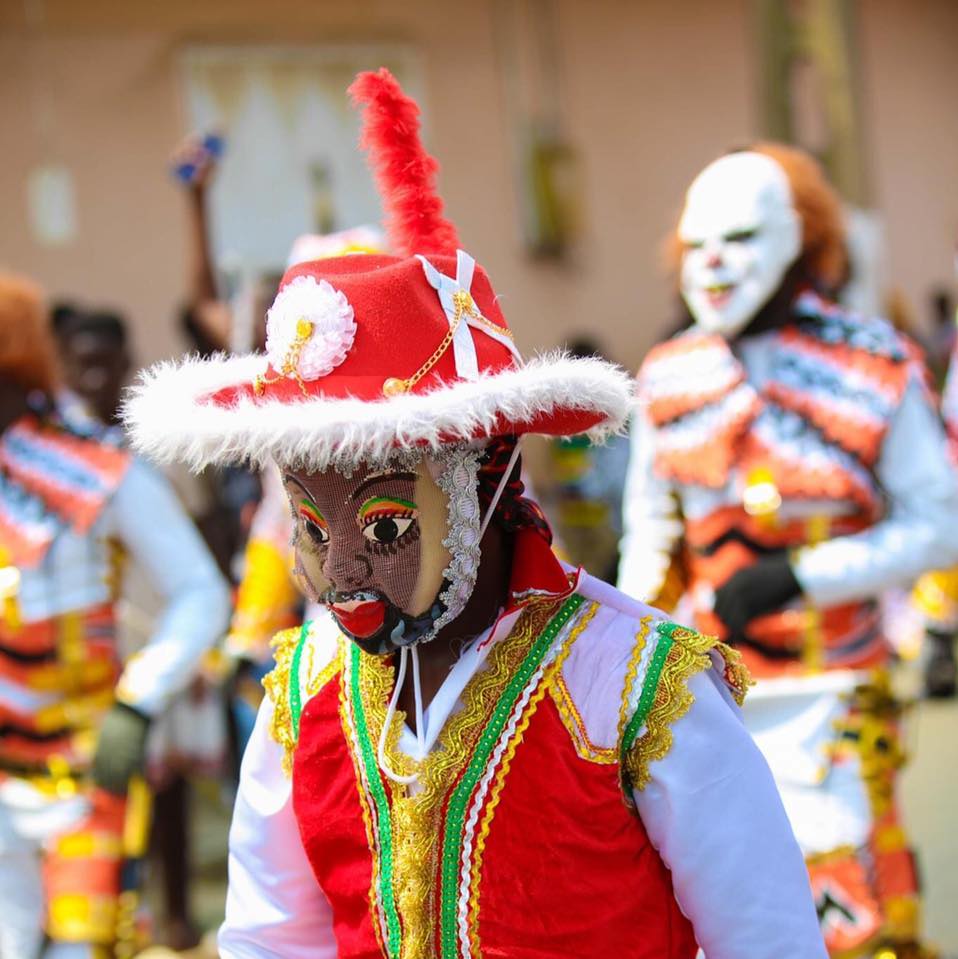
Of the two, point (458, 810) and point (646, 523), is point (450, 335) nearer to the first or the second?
point (458, 810)

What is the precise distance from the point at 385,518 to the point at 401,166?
54 centimetres

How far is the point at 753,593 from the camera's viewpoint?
3.59 meters

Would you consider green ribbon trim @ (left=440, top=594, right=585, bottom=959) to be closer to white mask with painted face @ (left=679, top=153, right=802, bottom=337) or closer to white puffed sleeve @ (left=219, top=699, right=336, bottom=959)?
white puffed sleeve @ (left=219, top=699, right=336, bottom=959)

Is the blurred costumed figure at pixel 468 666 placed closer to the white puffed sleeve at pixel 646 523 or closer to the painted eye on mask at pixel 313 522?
the painted eye on mask at pixel 313 522

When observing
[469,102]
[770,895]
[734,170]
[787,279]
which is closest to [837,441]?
[787,279]

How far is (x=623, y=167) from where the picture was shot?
12000 millimetres

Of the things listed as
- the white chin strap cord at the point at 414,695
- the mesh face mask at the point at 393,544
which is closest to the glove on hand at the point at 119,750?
the white chin strap cord at the point at 414,695

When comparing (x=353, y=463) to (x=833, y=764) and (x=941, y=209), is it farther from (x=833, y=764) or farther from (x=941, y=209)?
(x=941, y=209)

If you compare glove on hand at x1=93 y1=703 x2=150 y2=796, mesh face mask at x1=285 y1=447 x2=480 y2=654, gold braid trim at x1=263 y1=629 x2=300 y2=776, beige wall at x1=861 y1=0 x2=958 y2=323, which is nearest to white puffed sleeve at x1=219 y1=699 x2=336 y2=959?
gold braid trim at x1=263 y1=629 x2=300 y2=776

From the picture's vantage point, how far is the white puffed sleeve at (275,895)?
7.64ft

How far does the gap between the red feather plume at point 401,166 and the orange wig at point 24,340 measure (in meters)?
2.13

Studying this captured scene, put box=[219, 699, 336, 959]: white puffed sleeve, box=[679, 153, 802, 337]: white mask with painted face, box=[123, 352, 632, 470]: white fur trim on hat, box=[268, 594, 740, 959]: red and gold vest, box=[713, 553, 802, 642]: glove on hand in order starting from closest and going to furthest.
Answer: box=[123, 352, 632, 470]: white fur trim on hat < box=[268, 594, 740, 959]: red and gold vest < box=[219, 699, 336, 959]: white puffed sleeve < box=[713, 553, 802, 642]: glove on hand < box=[679, 153, 802, 337]: white mask with painted face

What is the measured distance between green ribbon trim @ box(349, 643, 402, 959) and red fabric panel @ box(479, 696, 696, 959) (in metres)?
0.13

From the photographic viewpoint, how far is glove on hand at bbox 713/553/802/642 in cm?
358
